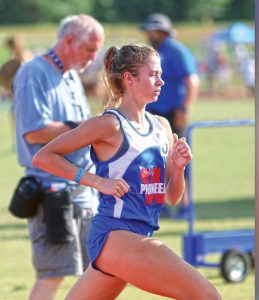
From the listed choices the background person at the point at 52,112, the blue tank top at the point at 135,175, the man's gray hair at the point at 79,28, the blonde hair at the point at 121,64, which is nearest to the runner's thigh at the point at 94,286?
the blue tank top at the point at 135,175

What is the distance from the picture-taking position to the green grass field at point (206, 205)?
831cm

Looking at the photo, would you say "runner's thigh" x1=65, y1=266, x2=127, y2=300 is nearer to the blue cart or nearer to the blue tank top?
the blue tank top

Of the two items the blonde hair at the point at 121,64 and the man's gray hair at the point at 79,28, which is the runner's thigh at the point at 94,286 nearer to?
the blonde hair at the point at 121,64

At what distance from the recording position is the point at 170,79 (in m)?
11.6

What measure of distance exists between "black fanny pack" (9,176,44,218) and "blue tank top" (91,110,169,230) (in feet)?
4.40

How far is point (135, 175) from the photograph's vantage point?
513cm

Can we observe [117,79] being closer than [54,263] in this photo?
Yes

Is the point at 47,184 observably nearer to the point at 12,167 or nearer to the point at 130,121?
the point at 130,121

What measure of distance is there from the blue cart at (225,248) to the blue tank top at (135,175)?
331 centimetres

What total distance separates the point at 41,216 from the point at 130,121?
1.57 m

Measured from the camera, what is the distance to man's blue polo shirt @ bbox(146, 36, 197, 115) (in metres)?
11.6

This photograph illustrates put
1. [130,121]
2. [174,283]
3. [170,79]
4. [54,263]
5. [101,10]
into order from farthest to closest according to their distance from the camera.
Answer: [101,10], [170,79], [54,263], [130,121], [174,283]

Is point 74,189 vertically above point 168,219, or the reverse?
point 74,189

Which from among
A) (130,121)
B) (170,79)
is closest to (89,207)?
(130,121)
